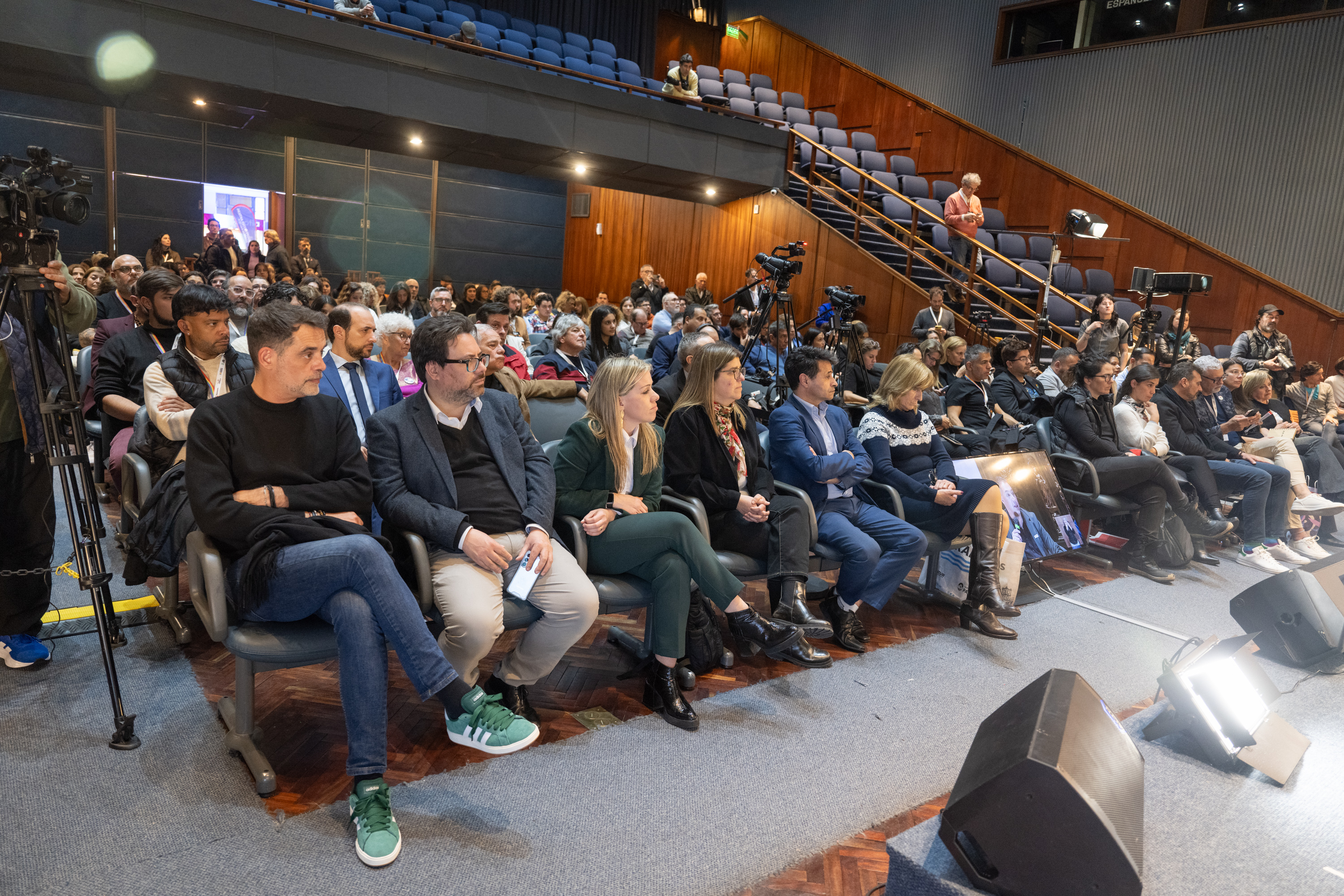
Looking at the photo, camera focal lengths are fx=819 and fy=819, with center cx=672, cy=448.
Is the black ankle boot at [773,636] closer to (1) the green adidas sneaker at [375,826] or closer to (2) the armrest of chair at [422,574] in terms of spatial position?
(2) the armrest of chair at [422,574]

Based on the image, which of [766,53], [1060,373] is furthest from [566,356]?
[766,53]

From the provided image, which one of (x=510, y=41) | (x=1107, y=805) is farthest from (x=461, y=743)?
(x=510, y=41)

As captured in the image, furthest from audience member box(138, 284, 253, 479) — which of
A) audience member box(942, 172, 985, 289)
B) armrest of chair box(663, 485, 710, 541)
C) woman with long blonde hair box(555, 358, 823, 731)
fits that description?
audience member box(942, 172, 985, 289)

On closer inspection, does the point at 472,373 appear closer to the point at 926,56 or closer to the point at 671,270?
the point at 671,270

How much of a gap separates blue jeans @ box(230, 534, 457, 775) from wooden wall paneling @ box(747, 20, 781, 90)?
45.9 ft

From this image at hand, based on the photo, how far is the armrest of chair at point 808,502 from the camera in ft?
9.93

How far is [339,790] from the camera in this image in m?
2.06

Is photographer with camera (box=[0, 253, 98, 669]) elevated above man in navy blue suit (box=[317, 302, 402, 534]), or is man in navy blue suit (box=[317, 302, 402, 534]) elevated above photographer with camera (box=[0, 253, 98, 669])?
man in navy blue suit (box=[317, 302, 402, 534])

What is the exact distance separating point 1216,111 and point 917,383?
8308mm

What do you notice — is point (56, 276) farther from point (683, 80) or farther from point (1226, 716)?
point (683, 80)

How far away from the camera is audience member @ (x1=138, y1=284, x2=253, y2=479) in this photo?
104 inches

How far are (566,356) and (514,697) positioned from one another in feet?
7.74

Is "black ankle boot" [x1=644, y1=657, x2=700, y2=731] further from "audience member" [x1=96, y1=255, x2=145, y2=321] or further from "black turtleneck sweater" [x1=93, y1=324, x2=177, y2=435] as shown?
"audience member" [x1=96, y1=255, x2=145, y2=321]

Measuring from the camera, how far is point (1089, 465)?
14.3 ft
